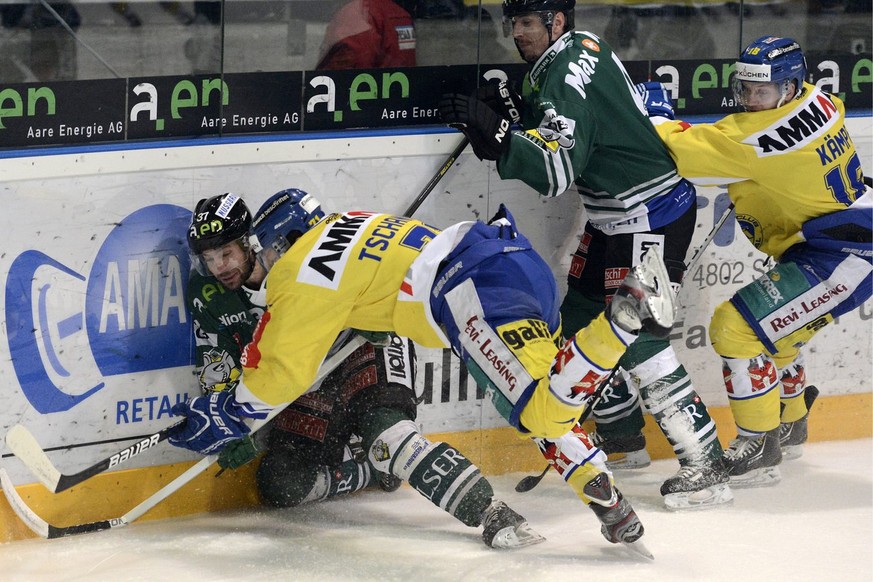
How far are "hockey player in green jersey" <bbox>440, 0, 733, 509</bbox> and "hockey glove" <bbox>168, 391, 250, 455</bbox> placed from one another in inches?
43.5

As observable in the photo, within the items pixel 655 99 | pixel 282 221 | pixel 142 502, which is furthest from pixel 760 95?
pixel 142 502

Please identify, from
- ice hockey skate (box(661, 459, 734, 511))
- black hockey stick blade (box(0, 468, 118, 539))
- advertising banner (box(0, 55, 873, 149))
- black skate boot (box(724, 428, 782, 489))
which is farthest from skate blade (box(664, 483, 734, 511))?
black hockey stick blade (box(0, 468, 118, 539))

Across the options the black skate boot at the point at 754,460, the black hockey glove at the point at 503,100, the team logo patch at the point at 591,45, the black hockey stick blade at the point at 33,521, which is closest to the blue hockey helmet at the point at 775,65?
the team logo patch at the point at 591,45

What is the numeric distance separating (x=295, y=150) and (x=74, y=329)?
2.80 feet

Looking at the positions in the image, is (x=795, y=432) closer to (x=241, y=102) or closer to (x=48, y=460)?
(x=241, y=102)

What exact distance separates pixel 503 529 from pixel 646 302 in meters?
0.92

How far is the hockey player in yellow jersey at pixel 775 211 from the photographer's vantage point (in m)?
4.43

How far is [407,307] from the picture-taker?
3.92 m

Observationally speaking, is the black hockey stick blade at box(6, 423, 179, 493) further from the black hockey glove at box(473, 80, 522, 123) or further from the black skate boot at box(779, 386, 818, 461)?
the black skate boot at box(779, 386, 818, 461)

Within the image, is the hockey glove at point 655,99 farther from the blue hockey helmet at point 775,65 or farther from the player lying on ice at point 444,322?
the player lying on ice at point 444,322

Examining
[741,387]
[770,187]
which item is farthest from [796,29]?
[741,387]

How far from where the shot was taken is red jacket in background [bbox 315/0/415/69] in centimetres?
448

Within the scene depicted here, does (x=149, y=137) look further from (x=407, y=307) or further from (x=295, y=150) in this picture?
(x=407, y=307)

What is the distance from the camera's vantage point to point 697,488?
4.52m
